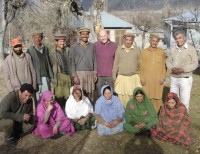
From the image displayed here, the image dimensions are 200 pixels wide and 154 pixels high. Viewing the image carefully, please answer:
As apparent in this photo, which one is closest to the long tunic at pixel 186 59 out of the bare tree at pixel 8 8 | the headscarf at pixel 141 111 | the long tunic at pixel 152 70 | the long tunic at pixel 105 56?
the long tunic at pixel 152 70

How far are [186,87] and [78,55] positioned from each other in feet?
6.59

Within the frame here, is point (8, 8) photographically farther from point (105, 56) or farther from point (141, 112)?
point (141, 112)

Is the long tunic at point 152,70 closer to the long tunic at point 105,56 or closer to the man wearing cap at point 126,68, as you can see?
the man wearing cap at point 126,68

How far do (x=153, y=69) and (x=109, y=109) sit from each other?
1.06 m

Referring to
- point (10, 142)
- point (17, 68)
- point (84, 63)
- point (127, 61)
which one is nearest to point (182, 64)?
point (127, 61)

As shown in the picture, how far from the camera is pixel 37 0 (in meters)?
18.4

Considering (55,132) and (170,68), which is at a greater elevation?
(170,68)

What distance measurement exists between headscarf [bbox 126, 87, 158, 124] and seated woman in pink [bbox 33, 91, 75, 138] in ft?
3.44

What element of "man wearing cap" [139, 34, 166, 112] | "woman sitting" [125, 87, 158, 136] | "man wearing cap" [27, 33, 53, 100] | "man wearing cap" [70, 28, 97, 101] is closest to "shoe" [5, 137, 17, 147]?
"man wearing cap" [27, 33, 53, 100]

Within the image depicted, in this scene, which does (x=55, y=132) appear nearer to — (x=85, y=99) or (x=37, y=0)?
(x=85, y=99)

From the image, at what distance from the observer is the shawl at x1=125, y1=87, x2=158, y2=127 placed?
5828 millimetres

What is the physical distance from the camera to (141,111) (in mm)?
5867

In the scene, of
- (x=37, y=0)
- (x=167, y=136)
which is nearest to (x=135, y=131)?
(x=167, y=136)

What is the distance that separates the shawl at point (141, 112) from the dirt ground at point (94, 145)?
29cm
